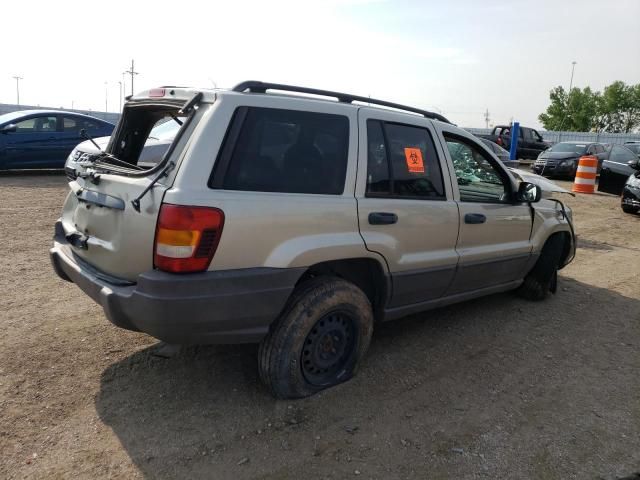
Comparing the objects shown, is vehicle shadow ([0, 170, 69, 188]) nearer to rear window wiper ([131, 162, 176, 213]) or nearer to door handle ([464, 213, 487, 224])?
rear window wiper ([131, 162, 176, 213])

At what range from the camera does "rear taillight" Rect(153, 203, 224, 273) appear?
2.60 m

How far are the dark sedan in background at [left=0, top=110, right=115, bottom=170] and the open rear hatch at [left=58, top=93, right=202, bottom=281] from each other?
30.6ft

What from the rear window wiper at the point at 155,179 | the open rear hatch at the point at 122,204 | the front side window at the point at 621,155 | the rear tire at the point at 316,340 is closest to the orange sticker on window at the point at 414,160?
the rear tire at the point at 316,340

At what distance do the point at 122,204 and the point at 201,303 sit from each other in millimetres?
753

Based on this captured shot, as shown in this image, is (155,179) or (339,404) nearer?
(155,179)

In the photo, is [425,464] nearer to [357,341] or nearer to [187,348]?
[357,341]

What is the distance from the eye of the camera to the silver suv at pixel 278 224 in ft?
8.79

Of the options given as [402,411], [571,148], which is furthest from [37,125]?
[571,148]

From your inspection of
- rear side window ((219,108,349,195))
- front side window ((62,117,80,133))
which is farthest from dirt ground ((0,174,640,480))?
front side window ((62,117,80,133))

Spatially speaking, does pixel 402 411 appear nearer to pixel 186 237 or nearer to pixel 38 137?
pixel 186 237

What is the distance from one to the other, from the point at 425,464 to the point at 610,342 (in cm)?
254

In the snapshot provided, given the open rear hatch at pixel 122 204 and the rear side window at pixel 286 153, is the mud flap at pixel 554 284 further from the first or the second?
the open rear hatch at pixel 122 204

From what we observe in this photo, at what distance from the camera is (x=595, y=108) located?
229ft

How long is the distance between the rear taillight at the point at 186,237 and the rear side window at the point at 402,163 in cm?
114
